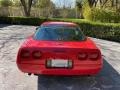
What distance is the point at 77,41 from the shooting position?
22.3ft

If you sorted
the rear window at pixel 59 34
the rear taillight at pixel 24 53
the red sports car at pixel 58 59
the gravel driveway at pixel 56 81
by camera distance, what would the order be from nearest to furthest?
the red sports car at pixel 58 59 → the rear taillight at pixel 24 53 → the gravel driveway at pixel 56 81 → the rear window at pixel 59 34

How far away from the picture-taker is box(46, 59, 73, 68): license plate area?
6.05 metres


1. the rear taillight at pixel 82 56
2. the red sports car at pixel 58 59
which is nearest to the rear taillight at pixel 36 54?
the red sports car at pixel 58 59

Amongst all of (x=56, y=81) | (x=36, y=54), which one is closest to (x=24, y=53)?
(x=36, y=54)

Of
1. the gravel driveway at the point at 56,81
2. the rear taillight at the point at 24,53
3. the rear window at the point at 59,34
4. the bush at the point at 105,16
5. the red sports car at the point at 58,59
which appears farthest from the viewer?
the bush at the point at 105,16

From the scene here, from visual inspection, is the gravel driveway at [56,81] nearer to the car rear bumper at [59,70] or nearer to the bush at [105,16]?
the car rear bumper at [59,70]

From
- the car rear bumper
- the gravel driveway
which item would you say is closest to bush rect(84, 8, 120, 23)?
the gravel driveway

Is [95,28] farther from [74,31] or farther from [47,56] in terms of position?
[47,56]

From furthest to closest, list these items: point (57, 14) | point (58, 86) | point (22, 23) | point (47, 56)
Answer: point (57, 14)
point (22, 23)
point (58, 86)
point (47, 56)

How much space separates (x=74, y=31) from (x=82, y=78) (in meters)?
1.23

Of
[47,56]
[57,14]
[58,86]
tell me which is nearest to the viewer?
[47,56]

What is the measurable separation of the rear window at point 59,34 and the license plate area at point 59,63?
90 centimetres

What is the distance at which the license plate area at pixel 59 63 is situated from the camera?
6055 mm

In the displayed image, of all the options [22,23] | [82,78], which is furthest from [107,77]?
[22,23]
